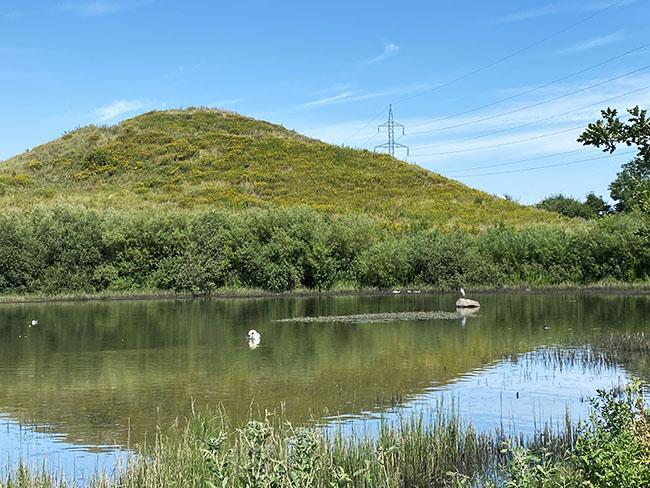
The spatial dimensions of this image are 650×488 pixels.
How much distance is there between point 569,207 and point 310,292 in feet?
151

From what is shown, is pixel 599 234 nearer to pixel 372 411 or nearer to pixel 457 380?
pixel 457 380

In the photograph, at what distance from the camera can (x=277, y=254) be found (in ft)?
164

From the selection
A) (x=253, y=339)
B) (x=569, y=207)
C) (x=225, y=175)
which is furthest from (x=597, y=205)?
(x=253, y=339)

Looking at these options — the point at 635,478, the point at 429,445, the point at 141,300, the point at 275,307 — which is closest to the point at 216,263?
the point at 141,300

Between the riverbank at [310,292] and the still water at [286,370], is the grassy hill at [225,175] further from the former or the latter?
the still water at [286,370]

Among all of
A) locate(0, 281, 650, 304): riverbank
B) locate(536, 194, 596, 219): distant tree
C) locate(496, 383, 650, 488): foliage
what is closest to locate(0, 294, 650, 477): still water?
locate(496, 383, 650, 488): foliage

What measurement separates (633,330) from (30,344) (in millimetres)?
19677

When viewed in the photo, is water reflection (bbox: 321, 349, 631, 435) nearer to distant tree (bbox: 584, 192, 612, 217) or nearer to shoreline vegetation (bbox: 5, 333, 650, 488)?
shoreline vegetation (bbox: 5, 333, 650, 488)

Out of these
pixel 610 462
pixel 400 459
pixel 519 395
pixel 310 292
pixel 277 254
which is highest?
pixel 277 254

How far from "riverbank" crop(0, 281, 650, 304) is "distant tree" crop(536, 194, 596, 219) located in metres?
38.4

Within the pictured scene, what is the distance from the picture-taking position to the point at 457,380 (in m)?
18.4

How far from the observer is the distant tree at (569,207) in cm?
8544

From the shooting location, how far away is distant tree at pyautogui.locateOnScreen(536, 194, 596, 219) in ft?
280

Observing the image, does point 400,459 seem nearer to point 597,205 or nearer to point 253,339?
point 253,339
